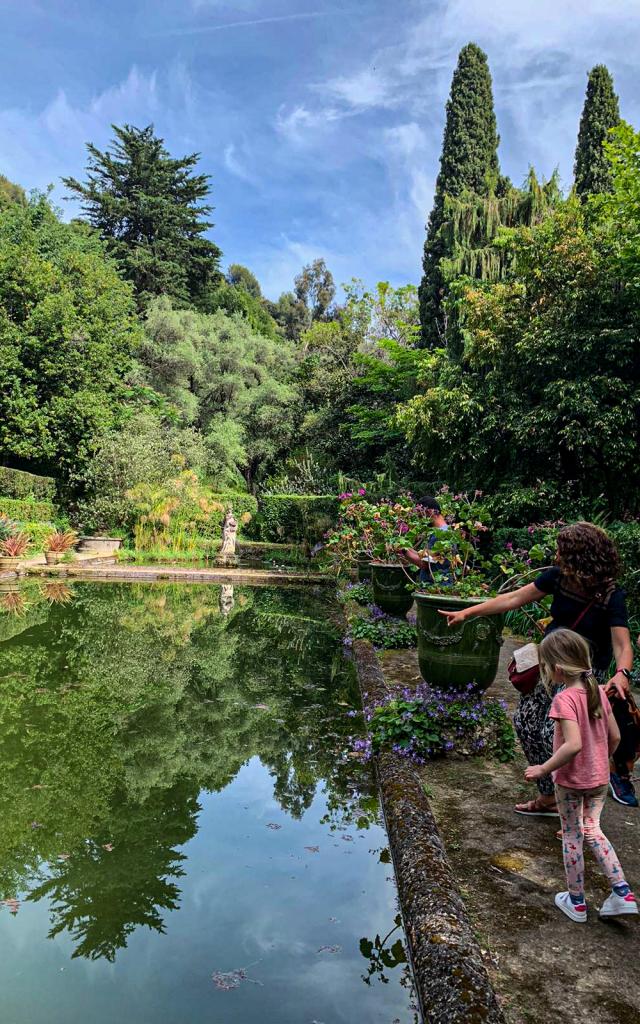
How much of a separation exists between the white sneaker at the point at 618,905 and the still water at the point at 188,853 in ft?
2.29

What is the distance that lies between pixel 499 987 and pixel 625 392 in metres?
8.23

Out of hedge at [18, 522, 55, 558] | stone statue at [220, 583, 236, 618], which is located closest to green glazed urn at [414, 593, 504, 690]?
stone statue at [220, 583, 236, 618]

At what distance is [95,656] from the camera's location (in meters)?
6.55

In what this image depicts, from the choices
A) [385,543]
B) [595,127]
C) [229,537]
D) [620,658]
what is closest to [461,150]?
[595,127]

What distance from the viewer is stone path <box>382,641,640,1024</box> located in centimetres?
176

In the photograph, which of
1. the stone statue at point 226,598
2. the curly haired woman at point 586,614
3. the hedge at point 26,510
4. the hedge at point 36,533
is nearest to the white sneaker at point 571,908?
the curly haired woman at point 586,614

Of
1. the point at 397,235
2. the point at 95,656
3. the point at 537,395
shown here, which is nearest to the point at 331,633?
the point at 95,656

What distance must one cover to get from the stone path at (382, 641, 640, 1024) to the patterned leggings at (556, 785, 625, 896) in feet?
0.53

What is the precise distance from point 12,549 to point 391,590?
1016 centimetres

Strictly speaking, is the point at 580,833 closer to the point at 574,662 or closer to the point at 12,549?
the point at 574,662

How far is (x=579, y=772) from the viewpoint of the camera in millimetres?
2154

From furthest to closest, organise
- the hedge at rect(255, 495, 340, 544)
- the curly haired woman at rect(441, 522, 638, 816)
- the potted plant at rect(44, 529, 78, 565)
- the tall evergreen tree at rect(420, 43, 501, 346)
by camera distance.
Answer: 1. the tall evergreen tree at rect(420, 43, 501, 346)
2. the hedge at rect(255, 495, 340, 544)
3. the potted plant at rect(44, 529, 78, 565)
4. the curly haired woman at rect(441, 522, 638, 816)

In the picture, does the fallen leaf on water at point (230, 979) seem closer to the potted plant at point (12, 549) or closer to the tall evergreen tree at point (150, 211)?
the potted plant at point (12, 549)

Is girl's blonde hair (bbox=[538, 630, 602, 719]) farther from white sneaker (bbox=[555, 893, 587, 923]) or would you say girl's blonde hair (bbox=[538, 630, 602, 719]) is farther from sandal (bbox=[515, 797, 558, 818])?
sandal (bbox=[515, 797, 558, 818])
